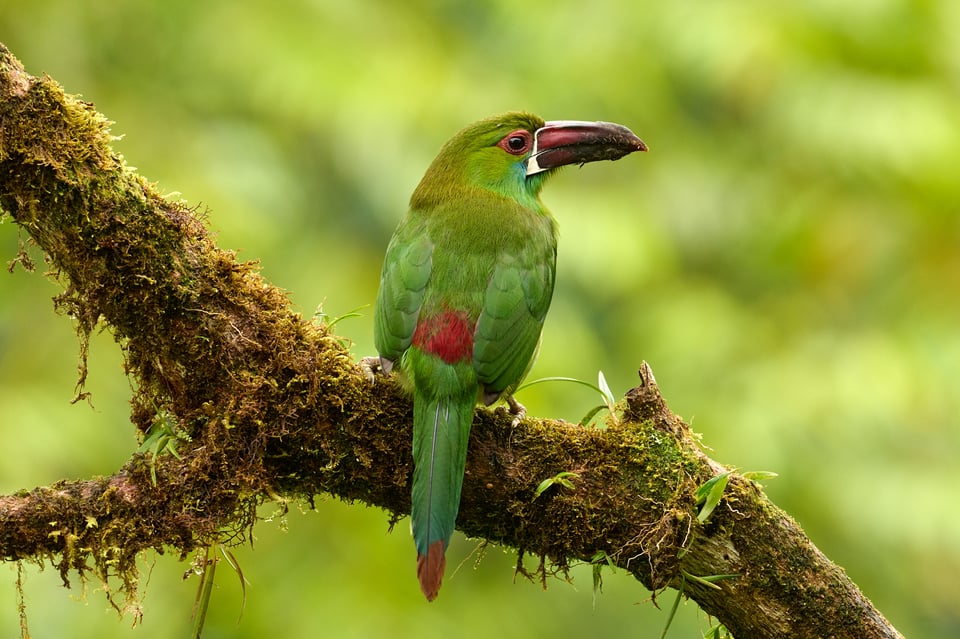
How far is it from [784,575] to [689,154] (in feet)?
16.2

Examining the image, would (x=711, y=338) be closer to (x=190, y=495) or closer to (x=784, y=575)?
(x=784, y=575)

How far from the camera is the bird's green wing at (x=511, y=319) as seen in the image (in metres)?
3.04

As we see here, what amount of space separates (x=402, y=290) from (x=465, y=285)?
0.17 metres

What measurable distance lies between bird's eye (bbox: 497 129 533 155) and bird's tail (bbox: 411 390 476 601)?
1213 millimetres

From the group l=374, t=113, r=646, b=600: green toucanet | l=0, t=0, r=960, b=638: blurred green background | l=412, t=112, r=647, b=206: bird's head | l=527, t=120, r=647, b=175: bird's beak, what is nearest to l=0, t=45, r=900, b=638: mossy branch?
l=374, t=113, r=646, b=600: green toucanet

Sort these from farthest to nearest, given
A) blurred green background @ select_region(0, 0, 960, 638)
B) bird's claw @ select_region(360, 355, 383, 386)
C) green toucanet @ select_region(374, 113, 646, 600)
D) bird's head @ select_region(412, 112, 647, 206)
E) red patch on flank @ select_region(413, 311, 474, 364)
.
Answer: blurred green background @ select_region(0, 0, 960, 638) < bird's head @ select_region(412, 112, 647, 206) < red patch on flank @ select_region(413, 311, 474, 364) < bird's claw @ select_region(360, 355, 383, 386) < green toucanet @ select_region(374, 113, 646, 600)

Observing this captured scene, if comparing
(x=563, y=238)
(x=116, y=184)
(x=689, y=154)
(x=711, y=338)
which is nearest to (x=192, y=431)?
(x=116, y=184)

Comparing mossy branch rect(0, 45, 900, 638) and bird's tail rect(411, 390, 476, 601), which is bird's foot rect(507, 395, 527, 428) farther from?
bird's tail rect(411, 390, 476, 601)

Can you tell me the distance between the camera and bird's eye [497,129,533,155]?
147 inches

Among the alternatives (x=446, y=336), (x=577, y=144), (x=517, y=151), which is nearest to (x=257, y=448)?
(x=446, y=336)

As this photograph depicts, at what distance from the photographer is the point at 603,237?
5762mm

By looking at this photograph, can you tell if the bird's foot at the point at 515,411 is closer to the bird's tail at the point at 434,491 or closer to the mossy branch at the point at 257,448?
the mossy branch at the point at 257,448

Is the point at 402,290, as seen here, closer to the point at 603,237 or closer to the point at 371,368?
the point at 371,368

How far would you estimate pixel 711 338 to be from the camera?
20.1 feet
